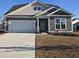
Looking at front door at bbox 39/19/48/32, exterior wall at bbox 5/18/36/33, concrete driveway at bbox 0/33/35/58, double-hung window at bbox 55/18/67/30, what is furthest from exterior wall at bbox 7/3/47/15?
concrete driveway at bbox 0/33/35/58

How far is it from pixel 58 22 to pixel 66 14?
1.69 metres

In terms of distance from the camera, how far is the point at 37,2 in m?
35.7

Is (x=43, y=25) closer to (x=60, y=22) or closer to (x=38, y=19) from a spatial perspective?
(x=38, y=19)

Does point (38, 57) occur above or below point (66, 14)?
below

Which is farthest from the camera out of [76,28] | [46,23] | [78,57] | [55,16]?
[76,28]

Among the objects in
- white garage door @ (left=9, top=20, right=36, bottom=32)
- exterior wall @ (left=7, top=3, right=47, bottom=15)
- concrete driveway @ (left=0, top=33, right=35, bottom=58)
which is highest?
Result: exterior wall @ (left=7, top=3, right=47, bottom=15)

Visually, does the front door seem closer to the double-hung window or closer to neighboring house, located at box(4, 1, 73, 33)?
neighboring house, located at box(4, 1, 73, 33)

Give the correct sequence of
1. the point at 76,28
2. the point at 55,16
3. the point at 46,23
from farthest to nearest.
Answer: the point at 76,28 → the point at 46,23 → the point at 55,16

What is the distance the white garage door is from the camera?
112 feet

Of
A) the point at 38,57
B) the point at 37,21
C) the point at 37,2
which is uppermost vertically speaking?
the point at 37,2

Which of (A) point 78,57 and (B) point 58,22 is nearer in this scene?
(A) point 78,57

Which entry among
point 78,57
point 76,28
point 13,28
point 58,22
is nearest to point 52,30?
point 58,22

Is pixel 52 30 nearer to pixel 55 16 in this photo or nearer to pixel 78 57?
pixel 55 16

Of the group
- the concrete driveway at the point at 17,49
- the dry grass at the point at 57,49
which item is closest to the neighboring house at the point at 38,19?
the concrete driveway at the point at 17,49
